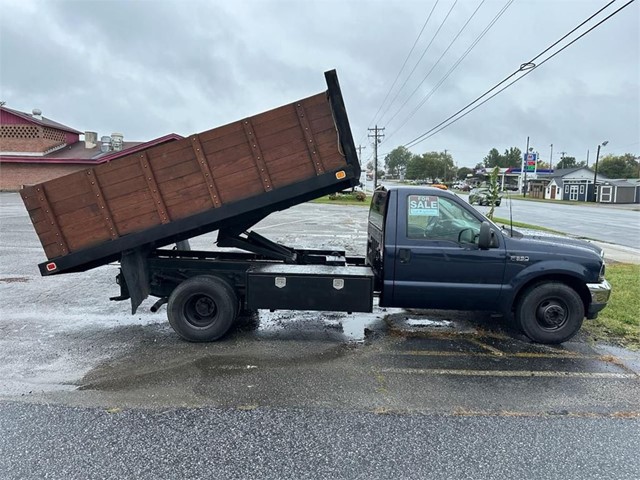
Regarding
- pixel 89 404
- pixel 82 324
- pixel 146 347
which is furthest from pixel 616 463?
pixel 82 324

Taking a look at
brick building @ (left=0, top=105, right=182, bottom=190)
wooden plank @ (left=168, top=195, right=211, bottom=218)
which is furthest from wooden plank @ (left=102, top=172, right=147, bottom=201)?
brick building @ (left=0, top=105, right=182, bottom=190)

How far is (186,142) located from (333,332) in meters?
3.02

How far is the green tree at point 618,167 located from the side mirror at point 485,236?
103591 mm

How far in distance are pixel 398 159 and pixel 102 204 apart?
170 metres

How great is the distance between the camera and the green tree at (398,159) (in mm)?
167250

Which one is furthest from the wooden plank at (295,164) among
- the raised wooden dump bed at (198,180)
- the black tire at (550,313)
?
the black tire at (550,313)

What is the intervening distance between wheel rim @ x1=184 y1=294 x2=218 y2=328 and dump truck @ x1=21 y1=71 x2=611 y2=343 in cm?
1

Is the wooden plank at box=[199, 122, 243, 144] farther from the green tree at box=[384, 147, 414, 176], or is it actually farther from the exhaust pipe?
the green tree at box=[384, 147, 414, 176]

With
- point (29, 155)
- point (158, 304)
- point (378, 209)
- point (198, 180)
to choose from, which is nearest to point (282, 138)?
point (198, 180)

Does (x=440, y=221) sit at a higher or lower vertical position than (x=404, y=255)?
higher

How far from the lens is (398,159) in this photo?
169250mm

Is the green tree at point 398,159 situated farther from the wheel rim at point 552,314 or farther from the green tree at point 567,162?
the wheel rim at point 552,314

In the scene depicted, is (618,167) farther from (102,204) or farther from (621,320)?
(102,204)

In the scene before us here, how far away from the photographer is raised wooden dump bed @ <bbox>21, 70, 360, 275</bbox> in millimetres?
4949
